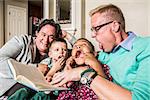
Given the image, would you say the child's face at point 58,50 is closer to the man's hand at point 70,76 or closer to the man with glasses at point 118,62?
the man with glasses at point 118,62

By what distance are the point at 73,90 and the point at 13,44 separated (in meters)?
0.58

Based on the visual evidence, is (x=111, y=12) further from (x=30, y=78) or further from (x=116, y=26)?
(x=30, y=78)

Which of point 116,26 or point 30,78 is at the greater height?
point 116,26

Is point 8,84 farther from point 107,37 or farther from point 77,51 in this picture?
point 107,37

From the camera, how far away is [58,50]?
159 cm

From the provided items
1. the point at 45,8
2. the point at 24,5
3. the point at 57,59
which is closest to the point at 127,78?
the point at 57,59

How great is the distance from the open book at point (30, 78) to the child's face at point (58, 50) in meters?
0.29

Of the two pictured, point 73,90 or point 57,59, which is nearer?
point 73,90

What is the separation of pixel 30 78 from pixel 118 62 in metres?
0.45

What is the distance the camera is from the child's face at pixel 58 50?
158cm

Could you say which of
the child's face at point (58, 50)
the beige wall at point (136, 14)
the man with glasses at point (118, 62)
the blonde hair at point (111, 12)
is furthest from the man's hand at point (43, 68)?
the beige wall at point (136, 14)

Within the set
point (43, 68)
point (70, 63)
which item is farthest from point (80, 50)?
point (43, 68)

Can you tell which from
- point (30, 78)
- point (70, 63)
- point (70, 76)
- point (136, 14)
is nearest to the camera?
point (70, 76)

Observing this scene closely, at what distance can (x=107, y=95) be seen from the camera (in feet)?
2.97
